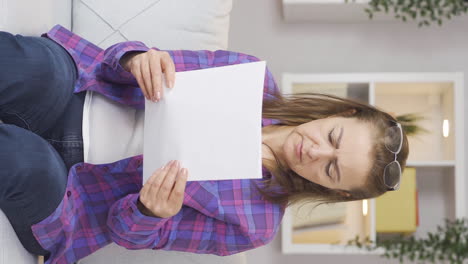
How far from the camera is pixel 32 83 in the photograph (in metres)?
1.26

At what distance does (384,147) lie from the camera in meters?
1.46

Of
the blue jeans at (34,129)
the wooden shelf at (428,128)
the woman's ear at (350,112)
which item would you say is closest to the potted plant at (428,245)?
the wooden shelf at (428,128)

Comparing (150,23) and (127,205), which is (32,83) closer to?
(127,205)

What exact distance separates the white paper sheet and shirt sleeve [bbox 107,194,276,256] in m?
0.25

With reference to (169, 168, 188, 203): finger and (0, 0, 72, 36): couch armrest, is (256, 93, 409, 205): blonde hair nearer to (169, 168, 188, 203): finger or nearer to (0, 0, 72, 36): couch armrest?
(169, 168, 188, 203): finger

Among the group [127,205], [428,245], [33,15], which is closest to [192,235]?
[127,205]

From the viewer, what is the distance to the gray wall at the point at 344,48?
2578 mm

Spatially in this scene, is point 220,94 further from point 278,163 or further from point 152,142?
point 278,163

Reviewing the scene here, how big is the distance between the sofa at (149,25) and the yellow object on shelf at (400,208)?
76cm

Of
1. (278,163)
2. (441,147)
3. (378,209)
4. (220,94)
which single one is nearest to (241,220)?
(278,163)

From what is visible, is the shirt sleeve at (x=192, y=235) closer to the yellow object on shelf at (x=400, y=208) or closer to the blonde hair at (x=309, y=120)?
the blonde hair at (x=309, y=120)

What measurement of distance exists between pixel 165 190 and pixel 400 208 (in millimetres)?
1395

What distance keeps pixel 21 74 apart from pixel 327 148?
2.22 feet

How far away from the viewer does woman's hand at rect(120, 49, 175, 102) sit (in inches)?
50.4
